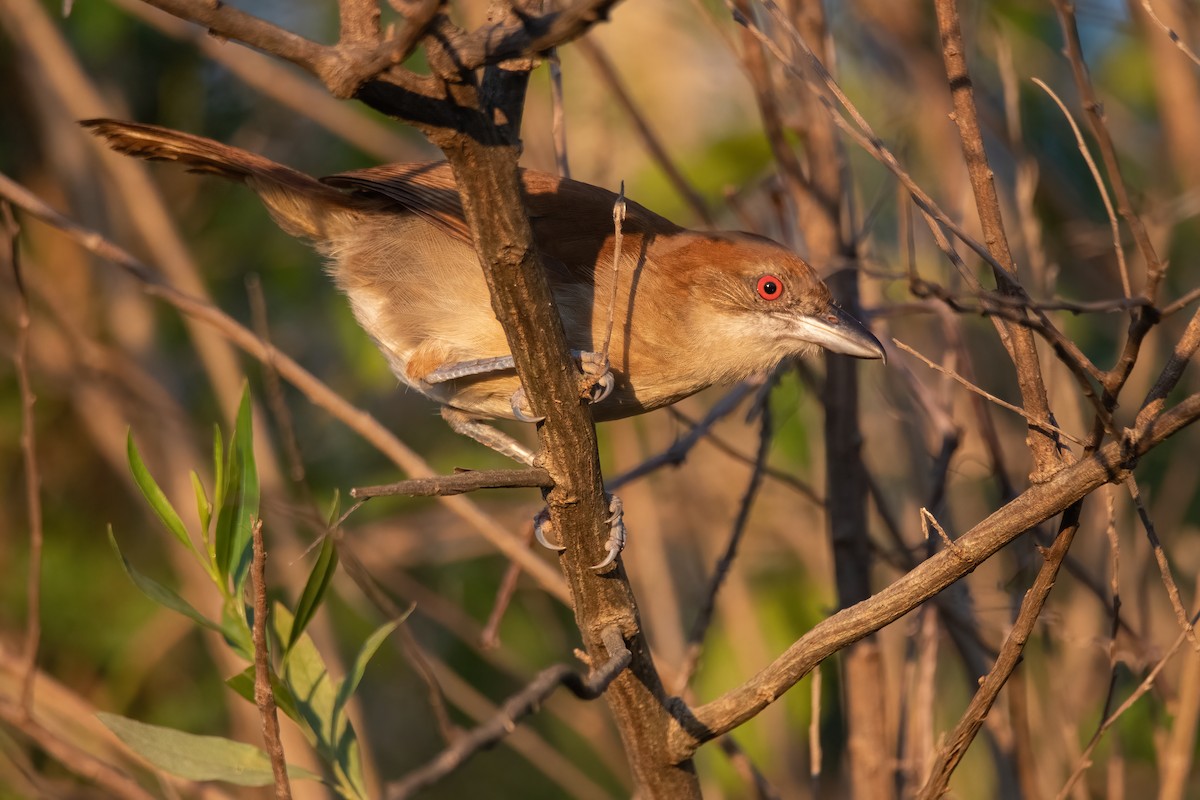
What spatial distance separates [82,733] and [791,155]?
3233mm

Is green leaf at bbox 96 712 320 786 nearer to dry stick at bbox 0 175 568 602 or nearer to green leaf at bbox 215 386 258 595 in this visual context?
green leaf at bbox 215 386 258 595

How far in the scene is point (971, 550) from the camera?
1.87 metres

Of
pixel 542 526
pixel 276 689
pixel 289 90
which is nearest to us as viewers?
pixel 276 689

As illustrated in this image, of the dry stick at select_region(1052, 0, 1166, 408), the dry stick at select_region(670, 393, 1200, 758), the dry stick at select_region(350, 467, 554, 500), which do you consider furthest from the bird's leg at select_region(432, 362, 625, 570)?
the dry stick at select_region(1052, 0, 1166, 408)

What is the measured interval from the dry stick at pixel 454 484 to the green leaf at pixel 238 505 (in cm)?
52

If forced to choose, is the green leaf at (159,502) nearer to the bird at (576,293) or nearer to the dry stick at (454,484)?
the dry stick at (454,484)

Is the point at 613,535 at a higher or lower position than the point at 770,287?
lower

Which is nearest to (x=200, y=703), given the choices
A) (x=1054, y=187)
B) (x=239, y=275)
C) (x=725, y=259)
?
(x=239, y=275)

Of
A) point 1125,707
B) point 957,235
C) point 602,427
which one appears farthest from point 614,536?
point 602,427

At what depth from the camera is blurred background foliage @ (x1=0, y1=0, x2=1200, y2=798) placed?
4355 millimetres

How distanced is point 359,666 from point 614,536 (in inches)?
21.1

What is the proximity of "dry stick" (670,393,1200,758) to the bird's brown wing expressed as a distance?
136 centimetres

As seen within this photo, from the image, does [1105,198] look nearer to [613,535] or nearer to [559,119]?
[613,535]

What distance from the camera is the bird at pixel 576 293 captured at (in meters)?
3.04
